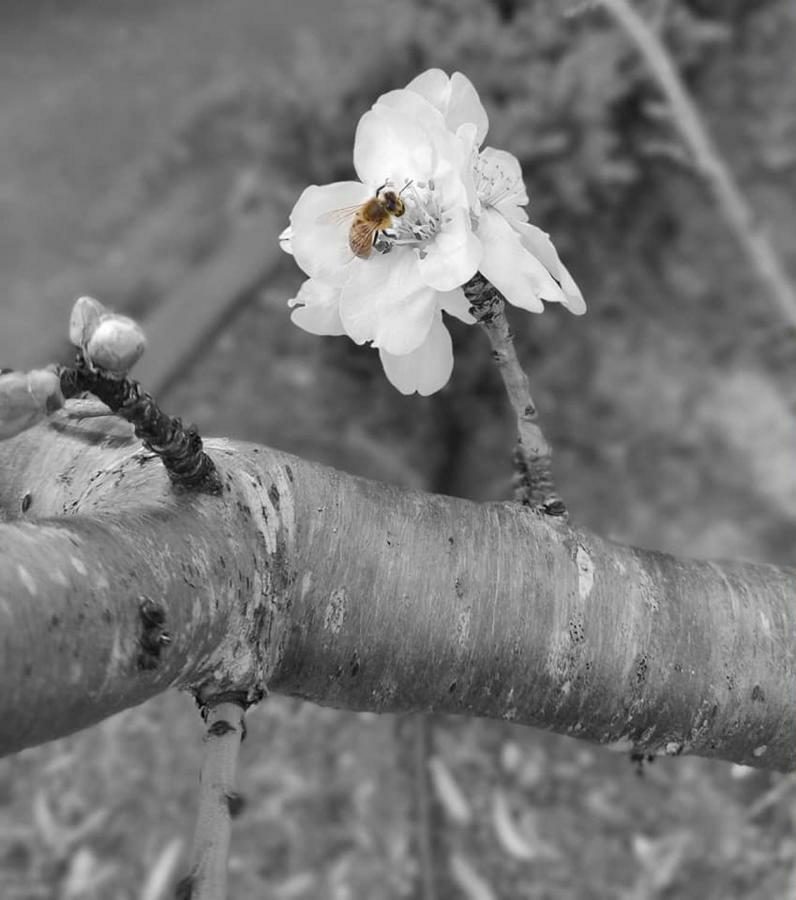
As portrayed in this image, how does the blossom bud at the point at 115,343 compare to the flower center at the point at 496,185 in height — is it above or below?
below

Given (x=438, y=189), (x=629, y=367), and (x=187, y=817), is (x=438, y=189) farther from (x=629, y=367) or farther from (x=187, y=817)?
(x=629, y=367)

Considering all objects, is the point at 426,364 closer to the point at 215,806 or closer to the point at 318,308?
the point at 318,308

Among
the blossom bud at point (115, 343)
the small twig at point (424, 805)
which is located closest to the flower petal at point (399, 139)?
the blossom bud at point (115, 343)

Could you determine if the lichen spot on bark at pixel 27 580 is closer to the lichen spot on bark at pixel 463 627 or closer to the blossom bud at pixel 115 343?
the blossom bud at pixel 115 343

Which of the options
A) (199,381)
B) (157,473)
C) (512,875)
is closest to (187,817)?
(512,875)

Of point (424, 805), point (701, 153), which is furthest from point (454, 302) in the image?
point (424, 805)
